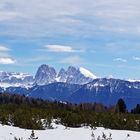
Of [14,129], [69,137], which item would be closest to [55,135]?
[69,137]

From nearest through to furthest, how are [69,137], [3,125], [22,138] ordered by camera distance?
[22,138]
[69,137]
[3,125]

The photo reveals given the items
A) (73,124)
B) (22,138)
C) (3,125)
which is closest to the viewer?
(22,138)

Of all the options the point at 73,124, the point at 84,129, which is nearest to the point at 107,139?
the point at 84,129

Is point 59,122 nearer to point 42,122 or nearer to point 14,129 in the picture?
point 42,122

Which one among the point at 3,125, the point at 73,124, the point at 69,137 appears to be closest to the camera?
the point at 69,137

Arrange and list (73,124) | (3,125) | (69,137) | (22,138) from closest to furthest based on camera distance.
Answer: (22,138)
(69,137)
(3,125)
(73,124)

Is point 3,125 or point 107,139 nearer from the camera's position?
point 107,139

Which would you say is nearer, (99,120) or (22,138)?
(22,138)

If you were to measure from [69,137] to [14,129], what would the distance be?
2.64 meters

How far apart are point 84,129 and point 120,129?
2.60 meters

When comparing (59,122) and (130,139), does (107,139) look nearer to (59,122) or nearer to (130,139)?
(130,139)

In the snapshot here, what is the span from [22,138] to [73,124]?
5.91 m

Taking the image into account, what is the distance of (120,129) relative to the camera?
77.4 feet

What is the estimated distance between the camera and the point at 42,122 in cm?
2214
